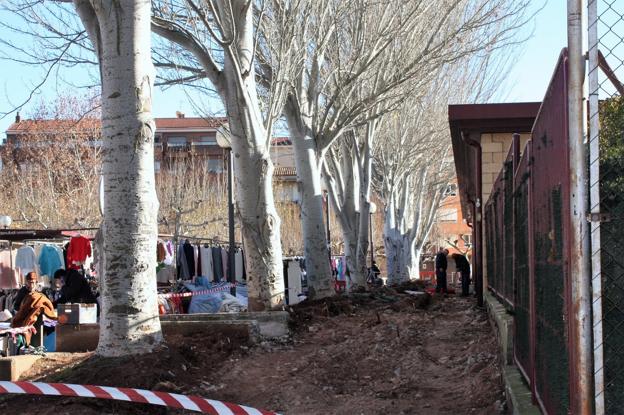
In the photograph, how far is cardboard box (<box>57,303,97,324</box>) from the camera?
34.0 feet

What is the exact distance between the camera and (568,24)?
3.23 metres

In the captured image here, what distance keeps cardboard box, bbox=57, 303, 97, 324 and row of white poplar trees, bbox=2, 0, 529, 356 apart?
89.9 inches

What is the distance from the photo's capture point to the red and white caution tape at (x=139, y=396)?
19.9 feet

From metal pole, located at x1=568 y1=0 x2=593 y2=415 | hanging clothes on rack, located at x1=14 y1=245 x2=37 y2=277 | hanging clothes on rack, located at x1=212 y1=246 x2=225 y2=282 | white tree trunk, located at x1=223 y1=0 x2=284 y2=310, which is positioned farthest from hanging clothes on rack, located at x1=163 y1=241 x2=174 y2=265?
metal pole, located at x1=568 y1=0 x2=593 y2=415

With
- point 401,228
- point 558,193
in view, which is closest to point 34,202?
point 401,228

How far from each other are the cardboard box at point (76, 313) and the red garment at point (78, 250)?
6.22m

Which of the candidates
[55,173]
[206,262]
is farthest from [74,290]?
→ [55,173]

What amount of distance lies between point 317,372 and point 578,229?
6.01 metres

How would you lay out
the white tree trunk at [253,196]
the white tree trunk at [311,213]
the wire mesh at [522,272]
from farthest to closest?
the white tree trunk at [311,213] → the white tree trunk at [253,196] → the wire mesh at [522,272]

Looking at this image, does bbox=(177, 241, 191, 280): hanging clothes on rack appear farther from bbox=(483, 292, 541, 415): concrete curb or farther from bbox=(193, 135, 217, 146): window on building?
bbox=(193, 135, 217, 146): window on building

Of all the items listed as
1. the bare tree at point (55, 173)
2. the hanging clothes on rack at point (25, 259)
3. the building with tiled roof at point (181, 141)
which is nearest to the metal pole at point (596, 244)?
the building with tiled roof at point (181, 141)

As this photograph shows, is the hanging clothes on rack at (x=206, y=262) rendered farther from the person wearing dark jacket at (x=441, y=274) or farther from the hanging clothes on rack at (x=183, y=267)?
the person wearing dark jacket at (x=441, y=274)

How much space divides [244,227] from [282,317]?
5.02ft

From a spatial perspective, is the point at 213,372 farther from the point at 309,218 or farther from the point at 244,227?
the point at 309,218
